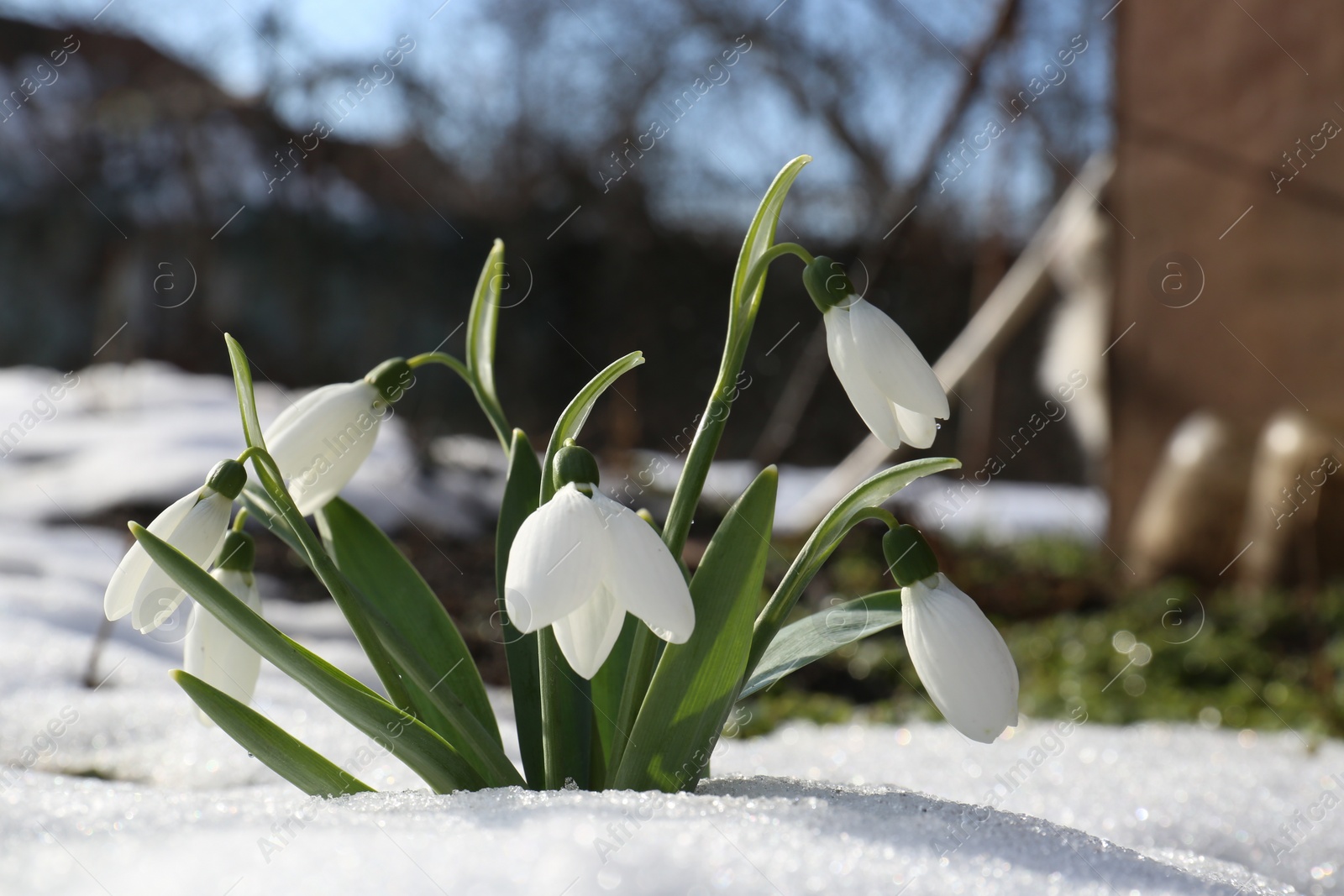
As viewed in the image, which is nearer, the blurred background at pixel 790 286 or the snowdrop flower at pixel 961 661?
the snowdrop flower at pixel 961 661

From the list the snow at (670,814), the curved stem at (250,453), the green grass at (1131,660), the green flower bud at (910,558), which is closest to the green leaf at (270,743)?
the snow at (670,814)

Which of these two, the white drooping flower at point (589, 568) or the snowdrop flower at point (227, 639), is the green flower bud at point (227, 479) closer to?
the snowdrop flower at point (227, 639)

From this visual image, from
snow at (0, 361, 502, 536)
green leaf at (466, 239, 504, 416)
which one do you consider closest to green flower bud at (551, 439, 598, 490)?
green leaf at (466, 239, 504, 416)

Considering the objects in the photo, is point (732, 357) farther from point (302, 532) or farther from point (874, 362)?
point (302, 532)

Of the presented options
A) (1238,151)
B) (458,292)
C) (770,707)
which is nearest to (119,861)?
(770,707)

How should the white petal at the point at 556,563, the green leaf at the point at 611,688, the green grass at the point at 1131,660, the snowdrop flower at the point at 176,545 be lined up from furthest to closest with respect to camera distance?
the green grass at the point at 1131,660 < the green leaf at the point at 611,688 < the snowdrop flower at the point at 176,545 < the white petal at the point at 556,563

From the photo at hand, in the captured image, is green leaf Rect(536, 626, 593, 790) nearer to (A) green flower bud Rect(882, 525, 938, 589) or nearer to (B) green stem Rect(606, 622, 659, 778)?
(B) green stem Rect(606, 622, 659, 778)
